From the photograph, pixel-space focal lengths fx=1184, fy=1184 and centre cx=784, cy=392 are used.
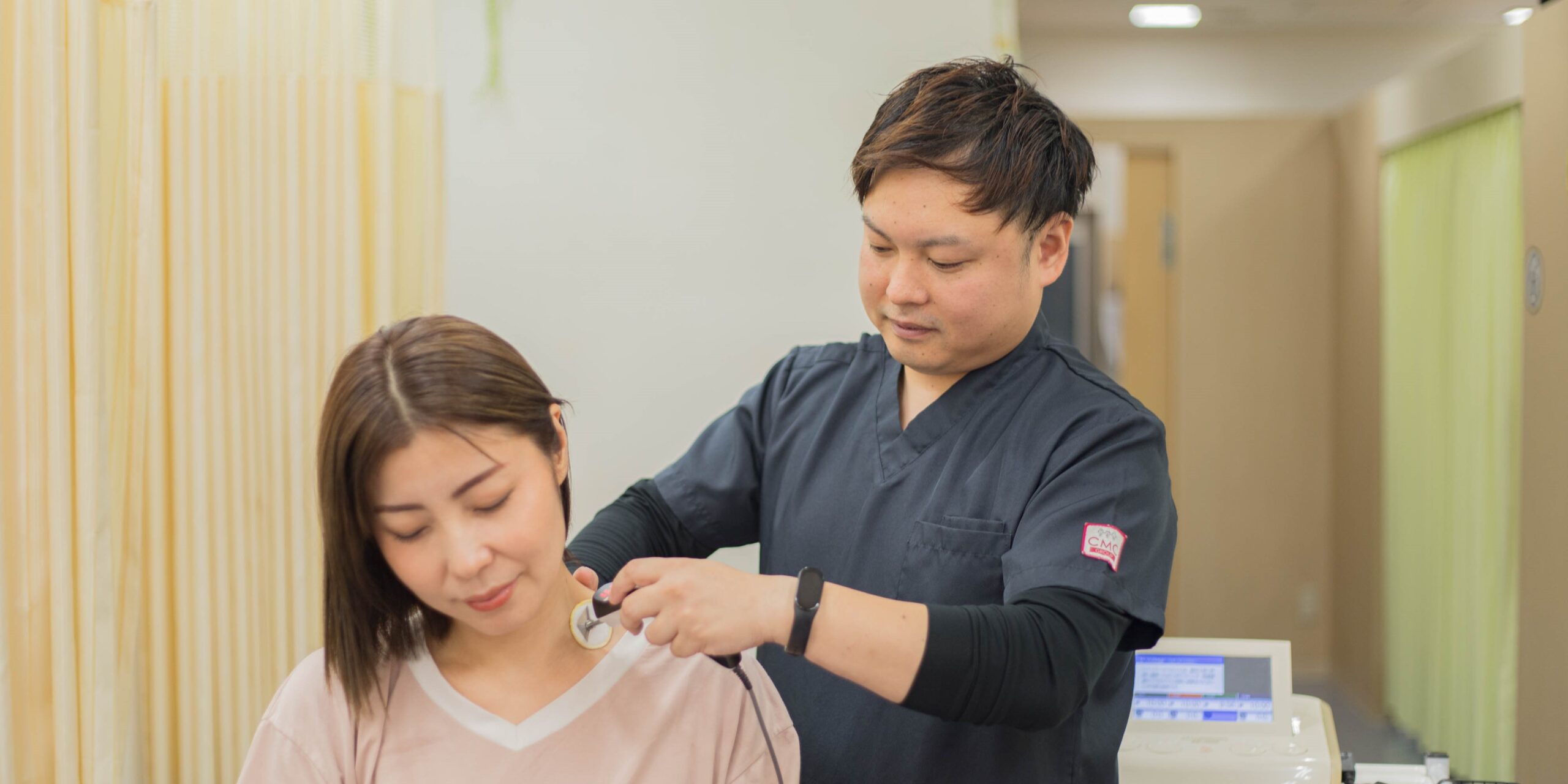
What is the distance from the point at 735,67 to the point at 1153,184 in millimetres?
2810

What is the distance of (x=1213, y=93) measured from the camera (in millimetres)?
4703

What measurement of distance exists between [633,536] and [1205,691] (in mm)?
852

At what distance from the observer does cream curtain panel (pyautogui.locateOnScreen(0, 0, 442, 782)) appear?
1.33 meters

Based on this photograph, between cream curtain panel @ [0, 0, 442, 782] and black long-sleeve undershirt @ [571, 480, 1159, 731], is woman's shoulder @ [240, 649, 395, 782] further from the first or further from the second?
black long-sleeve undershirt @ [571, 480, 1159, 731]

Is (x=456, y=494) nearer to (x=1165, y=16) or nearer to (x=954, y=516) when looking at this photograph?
(x=954, y=516)

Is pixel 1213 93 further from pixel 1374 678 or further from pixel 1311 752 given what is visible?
pixel 1311 752

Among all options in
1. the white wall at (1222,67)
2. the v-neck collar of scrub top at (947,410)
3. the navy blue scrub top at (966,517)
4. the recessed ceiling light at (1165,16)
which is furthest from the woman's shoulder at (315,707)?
the white wall at (1222,67)

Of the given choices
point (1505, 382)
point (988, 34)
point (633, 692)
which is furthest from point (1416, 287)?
point (633, 692)

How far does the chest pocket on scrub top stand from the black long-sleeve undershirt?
5.0 inches

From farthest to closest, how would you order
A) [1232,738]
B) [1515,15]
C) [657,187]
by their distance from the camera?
[1515,15] → [657,187] → [1232,738]

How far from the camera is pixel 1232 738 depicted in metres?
Answer: 1.66

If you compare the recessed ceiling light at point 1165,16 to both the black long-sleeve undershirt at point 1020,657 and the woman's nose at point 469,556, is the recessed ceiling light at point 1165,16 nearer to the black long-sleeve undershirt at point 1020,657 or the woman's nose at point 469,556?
the black long-sleeve undershirt at point 1020,657

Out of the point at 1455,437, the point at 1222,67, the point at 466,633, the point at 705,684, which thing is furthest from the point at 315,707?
the point at 1222,67

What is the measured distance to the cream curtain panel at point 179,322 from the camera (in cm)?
133
